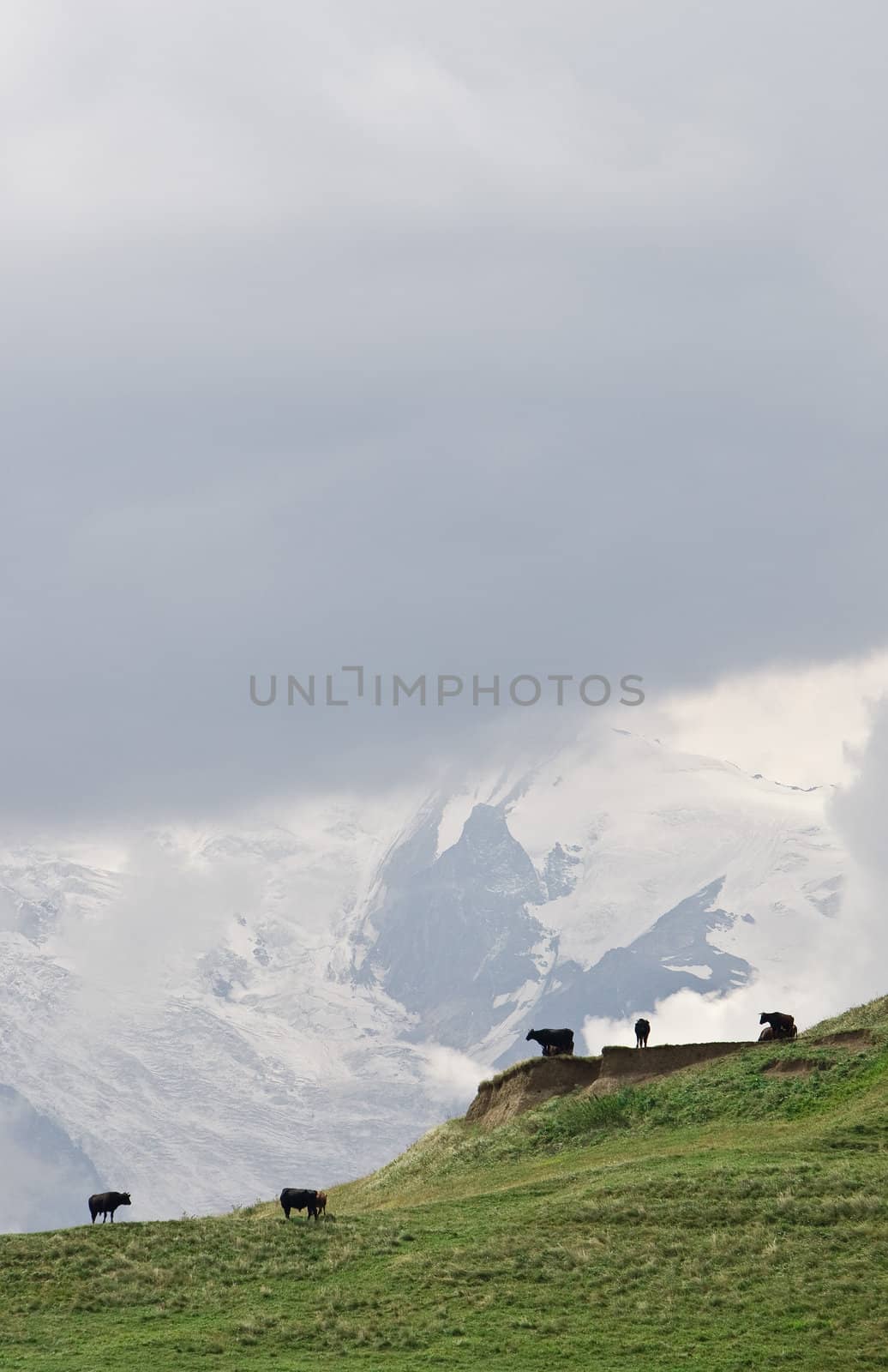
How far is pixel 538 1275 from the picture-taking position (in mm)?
46188

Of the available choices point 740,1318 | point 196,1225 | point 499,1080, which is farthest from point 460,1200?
point 499,1080

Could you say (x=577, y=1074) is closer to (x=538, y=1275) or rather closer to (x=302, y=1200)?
(x=302, y=1200)

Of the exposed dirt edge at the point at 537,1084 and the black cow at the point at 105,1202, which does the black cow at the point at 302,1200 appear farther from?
the exposed dirt edge at the point at 537,1084

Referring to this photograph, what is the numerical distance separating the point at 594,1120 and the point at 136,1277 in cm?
2335

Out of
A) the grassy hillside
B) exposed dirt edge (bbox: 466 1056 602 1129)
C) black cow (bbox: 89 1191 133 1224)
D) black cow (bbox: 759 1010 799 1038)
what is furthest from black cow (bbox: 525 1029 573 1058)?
black cow (bbox: 89 1191 133 1224)

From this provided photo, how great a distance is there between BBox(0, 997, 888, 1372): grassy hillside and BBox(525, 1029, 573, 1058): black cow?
18.4 m

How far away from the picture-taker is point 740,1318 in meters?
42.3

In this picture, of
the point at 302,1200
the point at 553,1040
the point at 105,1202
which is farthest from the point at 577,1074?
the point at 105,1202

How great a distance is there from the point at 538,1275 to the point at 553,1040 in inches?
1374

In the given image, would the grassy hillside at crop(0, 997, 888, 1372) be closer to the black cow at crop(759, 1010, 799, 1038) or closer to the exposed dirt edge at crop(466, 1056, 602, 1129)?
the black cow at crop(759, 1010, 799, 1038)

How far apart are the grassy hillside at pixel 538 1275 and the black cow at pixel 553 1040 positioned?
18413 millimetres

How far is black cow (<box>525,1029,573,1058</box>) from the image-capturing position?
261 ft

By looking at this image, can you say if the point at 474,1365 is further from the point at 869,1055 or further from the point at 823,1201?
the point at 869,1055

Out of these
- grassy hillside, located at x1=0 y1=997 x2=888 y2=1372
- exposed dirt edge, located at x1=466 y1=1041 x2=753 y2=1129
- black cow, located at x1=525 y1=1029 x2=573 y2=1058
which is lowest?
grassy hillside, located at x1=0 y1=997 x2=888 y2=1372
